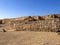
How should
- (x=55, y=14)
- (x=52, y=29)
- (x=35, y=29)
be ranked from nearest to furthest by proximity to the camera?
(x=52, y=29) < (x=35, y=29) < (x=55, y=14)

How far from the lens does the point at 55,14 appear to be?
74.5 feet

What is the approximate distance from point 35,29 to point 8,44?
18.6 ft

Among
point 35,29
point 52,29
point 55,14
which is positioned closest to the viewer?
point 52,29

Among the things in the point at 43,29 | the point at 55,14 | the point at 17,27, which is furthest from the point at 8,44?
the point at 55,14

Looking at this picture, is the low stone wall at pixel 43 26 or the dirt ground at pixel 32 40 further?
the low stone wall at pixel 43 26

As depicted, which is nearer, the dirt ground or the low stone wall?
the dirt ground

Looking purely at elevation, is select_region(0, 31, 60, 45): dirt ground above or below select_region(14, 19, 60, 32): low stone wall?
below

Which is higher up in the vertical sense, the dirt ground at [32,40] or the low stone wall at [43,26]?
the low stone wall at [43,26]

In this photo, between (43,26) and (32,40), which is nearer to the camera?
(32,40)

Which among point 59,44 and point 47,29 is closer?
point 59,44

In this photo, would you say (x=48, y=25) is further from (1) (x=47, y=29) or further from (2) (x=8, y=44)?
(2) (x=8, y=44)

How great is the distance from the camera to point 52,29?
33.1ft

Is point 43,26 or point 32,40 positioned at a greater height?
point 43,26

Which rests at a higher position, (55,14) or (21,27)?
(55,14)
